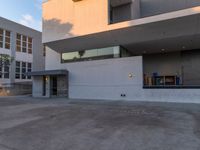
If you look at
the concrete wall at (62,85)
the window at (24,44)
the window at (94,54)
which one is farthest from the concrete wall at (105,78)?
the window at (24,44)

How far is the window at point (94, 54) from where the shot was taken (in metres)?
16.1

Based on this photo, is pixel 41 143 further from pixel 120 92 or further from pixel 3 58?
pixel 3 58

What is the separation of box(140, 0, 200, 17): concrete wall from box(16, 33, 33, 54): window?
21.9m

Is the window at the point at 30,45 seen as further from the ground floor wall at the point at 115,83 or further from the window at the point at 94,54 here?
the ground floor wall at the point at 115,83

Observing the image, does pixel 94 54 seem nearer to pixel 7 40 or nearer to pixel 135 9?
pixel 135 9

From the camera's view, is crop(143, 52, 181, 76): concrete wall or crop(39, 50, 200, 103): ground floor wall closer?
crop(39, 50, 200, 103): ground floor wall

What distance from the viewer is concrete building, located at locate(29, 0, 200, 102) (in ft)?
43.7

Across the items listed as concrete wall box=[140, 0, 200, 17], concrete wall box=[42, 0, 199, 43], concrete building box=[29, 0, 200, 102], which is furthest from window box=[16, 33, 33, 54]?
concrete wall box=[140, 0, 200, 17]

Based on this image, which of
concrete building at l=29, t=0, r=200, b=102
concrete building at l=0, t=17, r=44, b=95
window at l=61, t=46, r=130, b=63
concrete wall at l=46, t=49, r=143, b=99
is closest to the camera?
concrete building at l=29, t=0, r=200, b=102

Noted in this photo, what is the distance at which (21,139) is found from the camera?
503 cm

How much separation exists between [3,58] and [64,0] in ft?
38.1

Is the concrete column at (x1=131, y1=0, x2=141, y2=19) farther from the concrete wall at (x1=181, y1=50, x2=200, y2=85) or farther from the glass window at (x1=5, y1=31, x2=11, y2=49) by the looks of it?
the glass window at (x1=5, y1=31, x2=11, y2=49)

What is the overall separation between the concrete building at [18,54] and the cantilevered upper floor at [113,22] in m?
10.0

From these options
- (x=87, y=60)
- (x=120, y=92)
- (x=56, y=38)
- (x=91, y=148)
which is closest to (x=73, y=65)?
(x=87, y=60)
